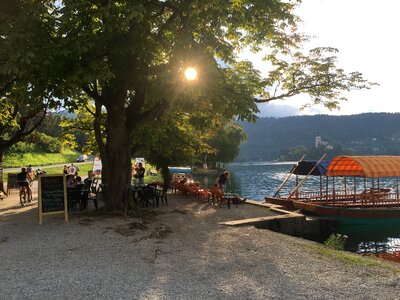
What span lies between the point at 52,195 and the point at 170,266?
7743 mm

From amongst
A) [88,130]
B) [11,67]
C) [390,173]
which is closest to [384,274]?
[11,67]

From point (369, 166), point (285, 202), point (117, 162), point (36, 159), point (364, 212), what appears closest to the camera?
point (117, 162)

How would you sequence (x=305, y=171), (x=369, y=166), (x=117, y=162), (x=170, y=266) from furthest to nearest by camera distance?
(x=305, y=171) < (x=369, y=166) < (x=117, y=162) < (x=170, y=266)

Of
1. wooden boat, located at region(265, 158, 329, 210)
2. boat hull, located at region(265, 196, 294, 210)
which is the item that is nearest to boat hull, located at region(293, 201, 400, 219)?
boat hull, located at region(265, 196, 294, 210)

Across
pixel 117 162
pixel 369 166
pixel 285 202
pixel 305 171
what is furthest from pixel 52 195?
pixel 305 171

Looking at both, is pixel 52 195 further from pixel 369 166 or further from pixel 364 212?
pixel 369 166

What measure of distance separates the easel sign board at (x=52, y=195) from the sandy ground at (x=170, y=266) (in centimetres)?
70

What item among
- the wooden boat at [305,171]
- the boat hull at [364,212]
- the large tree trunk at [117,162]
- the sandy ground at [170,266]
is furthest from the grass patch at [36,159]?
the sandy ground at [170,266]

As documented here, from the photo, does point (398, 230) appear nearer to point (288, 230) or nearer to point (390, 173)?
point (390, 173)

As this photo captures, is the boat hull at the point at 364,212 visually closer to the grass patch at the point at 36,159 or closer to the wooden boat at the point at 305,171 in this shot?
the wooden boat at the point at 305,171

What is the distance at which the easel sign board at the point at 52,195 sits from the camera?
13844 millimetres

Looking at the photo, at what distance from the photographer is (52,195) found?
14.1m

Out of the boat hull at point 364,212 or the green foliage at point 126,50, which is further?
the boat hull at point 364,212

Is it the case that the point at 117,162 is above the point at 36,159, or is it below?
below
